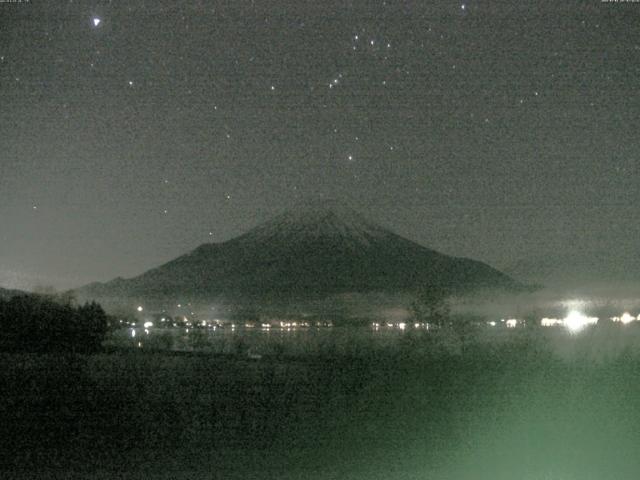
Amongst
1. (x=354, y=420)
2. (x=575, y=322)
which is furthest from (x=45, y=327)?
(x=354, y=420)

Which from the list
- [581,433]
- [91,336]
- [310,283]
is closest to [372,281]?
[310,283]

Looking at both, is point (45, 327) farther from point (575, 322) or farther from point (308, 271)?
point (308, 271)

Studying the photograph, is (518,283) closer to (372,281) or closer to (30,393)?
(372,281)

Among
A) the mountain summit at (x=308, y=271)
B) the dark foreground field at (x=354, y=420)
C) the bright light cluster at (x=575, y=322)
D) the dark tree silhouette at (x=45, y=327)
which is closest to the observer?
the dark foreground field at (x=354, y=420)

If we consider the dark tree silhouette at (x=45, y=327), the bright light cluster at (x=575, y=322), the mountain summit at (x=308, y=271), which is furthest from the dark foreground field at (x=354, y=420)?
the mountain summit at (x=308, y=271)

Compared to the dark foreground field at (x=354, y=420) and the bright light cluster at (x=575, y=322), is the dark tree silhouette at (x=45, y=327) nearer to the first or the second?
the dark foreground field at (x=354, y=420)

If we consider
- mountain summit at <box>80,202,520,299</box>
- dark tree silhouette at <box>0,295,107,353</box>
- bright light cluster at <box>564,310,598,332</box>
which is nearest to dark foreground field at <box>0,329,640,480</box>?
bright light cluster at <box>564,310,598,332</box>

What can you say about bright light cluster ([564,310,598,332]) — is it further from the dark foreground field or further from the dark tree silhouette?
the dark tree silhouette

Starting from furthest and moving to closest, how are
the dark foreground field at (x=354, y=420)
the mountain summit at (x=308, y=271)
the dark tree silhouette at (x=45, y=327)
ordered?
the mountain summit at (x=308, y=271)
the dark tree silhouette at (x=45, y=327)
the dark foreground field at (x=354, y=420)
